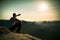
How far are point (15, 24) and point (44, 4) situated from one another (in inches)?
30.1

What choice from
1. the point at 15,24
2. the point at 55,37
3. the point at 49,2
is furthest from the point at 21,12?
the point at 55,37

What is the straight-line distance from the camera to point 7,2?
406 cm

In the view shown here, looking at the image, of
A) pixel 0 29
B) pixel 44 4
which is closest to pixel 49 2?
pixel 44 4

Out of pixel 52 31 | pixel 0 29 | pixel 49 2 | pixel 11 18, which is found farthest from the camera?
pixel 52 31

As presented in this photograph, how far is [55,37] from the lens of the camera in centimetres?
404

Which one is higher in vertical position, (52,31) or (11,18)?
(11,18)

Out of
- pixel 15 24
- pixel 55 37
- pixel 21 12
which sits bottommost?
pixel 55 37

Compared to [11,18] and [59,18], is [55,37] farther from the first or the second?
[11,18]

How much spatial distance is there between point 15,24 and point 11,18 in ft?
0.58

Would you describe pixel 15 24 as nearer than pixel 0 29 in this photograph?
No

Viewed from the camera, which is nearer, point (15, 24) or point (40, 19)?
point (15, 24)

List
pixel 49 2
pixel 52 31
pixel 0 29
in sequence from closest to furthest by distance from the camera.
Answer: pixel 0 29
pixel 49 2
pixel 52 31

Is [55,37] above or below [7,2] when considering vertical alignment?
below

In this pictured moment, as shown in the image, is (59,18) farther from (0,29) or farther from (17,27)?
(0,29)
